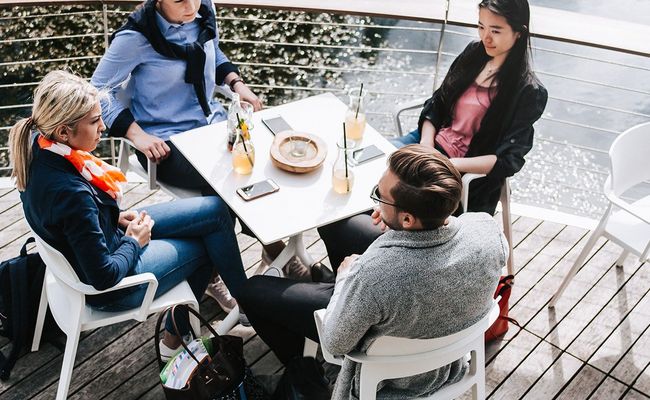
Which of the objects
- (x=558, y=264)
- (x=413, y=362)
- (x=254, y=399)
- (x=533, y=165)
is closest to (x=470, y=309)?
(x=413, y=362)

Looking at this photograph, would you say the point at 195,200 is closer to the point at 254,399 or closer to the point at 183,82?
the point at 183,82

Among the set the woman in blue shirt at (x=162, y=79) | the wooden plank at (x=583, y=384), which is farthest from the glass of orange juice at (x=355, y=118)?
the wooden plank at (x=583, y=384)

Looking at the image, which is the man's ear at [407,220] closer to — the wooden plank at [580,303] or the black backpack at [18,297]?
the wooden plank at [580,303]

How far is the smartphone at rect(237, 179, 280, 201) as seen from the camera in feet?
8.22

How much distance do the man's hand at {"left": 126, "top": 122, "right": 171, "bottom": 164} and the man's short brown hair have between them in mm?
1284

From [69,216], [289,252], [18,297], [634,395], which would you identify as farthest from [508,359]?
[18,297]

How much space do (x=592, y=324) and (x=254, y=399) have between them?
1.50 meters

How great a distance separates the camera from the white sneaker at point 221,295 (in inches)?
116

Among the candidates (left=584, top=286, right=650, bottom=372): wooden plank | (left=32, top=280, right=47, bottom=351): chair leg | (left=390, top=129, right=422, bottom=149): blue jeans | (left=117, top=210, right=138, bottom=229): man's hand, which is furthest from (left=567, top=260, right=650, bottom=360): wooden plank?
(left=32, top=280, right=47, bottom=351): chair leg

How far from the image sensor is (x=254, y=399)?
2.42 m

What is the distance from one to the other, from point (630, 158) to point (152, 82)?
1.94m

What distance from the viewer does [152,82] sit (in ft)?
9.51

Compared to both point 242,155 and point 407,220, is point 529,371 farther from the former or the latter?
point 242,155

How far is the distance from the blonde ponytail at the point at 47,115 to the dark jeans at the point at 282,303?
0.78 metres
